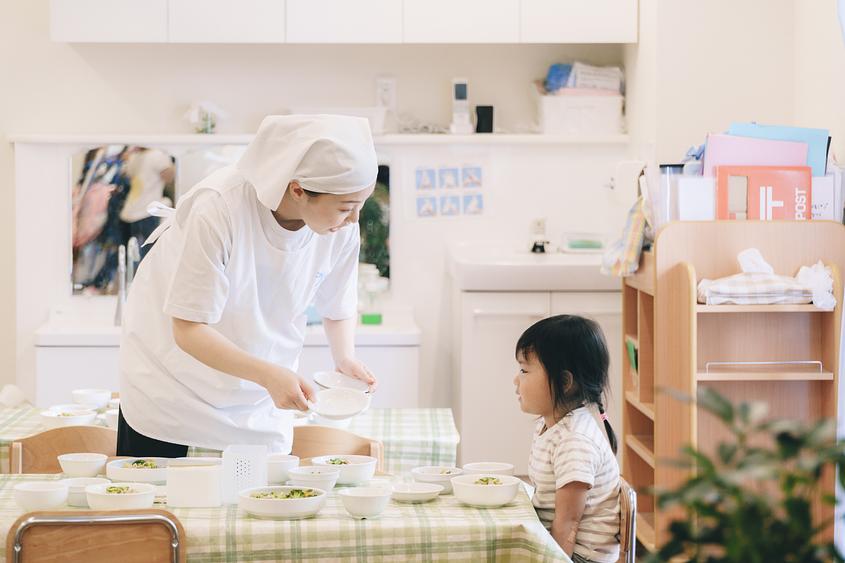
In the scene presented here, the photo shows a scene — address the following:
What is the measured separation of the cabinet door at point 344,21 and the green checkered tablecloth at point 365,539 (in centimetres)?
259

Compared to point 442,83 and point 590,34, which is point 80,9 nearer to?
point 442,83

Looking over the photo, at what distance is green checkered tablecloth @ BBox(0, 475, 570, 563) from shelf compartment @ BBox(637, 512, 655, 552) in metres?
1.49

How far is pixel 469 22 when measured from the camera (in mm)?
3998

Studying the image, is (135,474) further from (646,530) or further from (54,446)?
(646,530)

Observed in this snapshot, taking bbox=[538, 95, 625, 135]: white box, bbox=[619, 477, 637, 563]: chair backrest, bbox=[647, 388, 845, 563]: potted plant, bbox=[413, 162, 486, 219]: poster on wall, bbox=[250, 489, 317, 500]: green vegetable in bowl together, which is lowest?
bbox=[619, 477, 637, 563]: chair backrest

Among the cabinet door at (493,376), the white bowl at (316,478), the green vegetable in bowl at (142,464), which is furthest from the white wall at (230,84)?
the white bowl at (316,478)

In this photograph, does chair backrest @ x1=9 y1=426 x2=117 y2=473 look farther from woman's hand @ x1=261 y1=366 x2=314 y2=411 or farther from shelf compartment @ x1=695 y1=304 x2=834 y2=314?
shelf compartment @ x1=695 y1=304 x2=834 y2=314

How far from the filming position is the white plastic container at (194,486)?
1786 millimetres

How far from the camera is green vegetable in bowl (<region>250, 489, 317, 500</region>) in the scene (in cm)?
178

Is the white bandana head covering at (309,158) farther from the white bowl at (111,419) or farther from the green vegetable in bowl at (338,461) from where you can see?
the white bowl at (111,419)

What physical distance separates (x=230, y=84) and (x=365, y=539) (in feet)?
9.73

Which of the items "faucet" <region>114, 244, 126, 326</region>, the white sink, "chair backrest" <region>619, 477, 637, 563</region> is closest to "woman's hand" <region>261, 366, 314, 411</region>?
"chair backrest" <region>619, 477, 637, 563</region>

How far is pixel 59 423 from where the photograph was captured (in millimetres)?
2646

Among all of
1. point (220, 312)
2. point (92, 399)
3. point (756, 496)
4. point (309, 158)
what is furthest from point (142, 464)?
point (756, 496)
